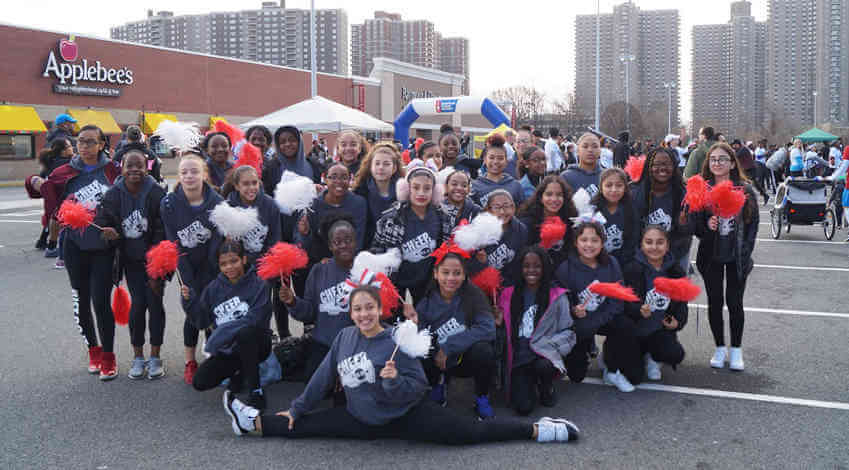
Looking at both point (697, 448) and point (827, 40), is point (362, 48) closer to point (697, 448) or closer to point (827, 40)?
point (827, 40)

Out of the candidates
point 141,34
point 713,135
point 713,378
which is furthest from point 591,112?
point 141,34

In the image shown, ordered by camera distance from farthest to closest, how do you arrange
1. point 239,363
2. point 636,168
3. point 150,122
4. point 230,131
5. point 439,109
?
1. point 150,122
2. point 439,109
3. point 230,131
4. point 636,168
5. point 239,363

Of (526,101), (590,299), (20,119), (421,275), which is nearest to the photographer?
(590,299)

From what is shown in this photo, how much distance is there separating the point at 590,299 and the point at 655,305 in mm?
557

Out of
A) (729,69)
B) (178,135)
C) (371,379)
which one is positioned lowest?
(371,379)

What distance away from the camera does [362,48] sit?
88.8 m

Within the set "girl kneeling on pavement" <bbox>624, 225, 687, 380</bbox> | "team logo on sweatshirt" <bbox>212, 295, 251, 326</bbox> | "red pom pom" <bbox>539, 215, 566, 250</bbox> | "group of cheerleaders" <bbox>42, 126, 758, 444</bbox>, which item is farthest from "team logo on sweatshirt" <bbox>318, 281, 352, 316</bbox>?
"girl kneeling on pavement" <bbox>624, 225, 687, 380</bbox>

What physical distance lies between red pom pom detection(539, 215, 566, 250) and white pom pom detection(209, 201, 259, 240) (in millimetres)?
2184

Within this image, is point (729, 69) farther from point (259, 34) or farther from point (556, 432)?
point (556, 432)

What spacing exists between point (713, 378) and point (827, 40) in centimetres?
9849

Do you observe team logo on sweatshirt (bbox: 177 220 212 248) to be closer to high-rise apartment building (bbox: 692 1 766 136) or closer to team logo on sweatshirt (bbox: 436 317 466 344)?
team logo on sweatshirt (bbox: 436 317 466 344)

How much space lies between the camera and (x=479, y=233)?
464 cm

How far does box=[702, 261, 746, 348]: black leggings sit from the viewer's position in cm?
539

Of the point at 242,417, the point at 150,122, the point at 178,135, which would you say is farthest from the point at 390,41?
the point at 242,417
